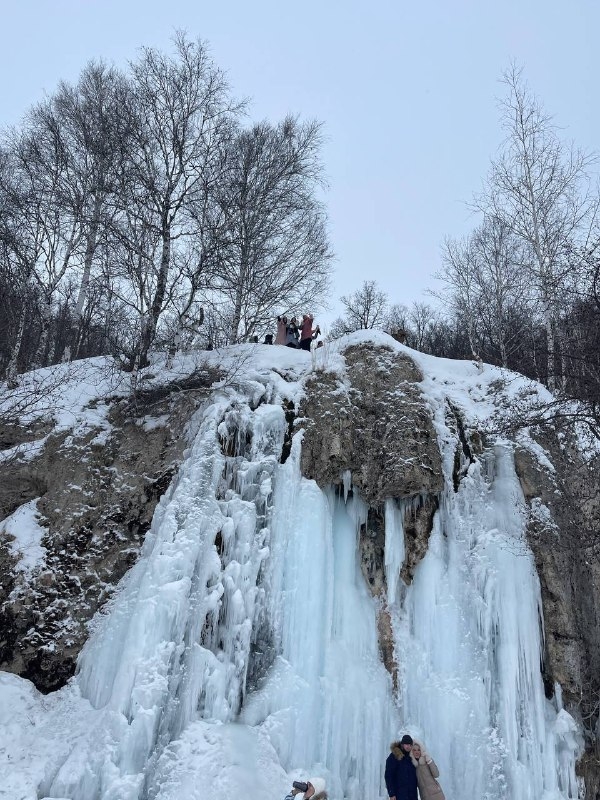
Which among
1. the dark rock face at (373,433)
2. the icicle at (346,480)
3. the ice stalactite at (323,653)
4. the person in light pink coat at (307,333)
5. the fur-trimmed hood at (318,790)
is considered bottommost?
the fur-trimmed hood at (318,790)

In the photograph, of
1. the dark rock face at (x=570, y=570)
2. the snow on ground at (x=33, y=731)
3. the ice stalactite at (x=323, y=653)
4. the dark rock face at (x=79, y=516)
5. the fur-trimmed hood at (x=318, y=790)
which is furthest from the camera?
the dark rock face at (x=79, y=516)

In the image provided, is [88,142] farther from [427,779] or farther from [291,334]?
[427,779]

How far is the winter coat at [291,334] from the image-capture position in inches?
514

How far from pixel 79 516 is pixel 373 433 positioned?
496 cm

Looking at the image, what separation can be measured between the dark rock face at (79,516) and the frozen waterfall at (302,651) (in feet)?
1.58

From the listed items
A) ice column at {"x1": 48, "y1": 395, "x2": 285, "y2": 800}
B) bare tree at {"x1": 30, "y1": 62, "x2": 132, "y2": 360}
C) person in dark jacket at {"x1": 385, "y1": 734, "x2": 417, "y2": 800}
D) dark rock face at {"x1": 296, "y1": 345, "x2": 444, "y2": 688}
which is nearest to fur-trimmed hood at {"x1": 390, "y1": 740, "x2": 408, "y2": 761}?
person in dark jacket at {"x1": 385, "y1": 734, "x2": 417, "y2": 800}

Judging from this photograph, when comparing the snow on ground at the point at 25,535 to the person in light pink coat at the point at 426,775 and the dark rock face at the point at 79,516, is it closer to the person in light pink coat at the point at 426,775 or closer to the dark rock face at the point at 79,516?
the dark rock face at the point at 79,516

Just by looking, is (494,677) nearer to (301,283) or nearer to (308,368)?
(308,368)

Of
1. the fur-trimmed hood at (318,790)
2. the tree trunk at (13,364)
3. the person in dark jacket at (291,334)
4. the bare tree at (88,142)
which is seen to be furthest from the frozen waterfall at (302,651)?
the bare tree at (88,142)

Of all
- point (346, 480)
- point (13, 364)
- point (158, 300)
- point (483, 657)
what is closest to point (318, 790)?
point (483, 657)

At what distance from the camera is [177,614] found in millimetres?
7250

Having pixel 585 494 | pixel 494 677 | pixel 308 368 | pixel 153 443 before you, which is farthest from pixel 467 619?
pixel 153 443

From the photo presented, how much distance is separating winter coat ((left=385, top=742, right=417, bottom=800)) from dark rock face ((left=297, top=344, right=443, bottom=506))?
3.36m

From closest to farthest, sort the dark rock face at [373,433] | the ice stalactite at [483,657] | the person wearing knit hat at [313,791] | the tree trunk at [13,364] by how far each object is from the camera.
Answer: the person wearing knit hat at [313,791], the ice stalactite at [483,657], the dark rock face at [373,433], the tree trunk at [13,364]
